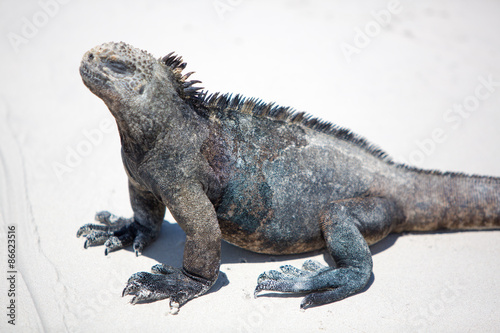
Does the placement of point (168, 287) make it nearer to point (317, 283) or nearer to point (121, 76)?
point (317, 283)

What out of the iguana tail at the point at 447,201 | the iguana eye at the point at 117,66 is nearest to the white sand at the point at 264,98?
the iguana tail at the point at 447,201

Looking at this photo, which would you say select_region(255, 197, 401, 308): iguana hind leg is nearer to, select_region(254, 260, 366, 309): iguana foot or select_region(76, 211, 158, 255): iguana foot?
select_region(254, 260, 366, 309): iguana foot

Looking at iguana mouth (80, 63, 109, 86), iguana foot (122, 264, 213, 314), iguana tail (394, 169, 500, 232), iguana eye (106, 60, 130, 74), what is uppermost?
iguana eye (106, 60, 130, 74)

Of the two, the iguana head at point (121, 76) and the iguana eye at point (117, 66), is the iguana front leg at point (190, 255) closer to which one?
the iguana head at point (121, 76)

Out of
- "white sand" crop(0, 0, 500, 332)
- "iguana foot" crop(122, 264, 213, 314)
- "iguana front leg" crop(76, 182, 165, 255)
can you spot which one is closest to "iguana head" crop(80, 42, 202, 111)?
"iguana front leg" crop(76, 182, 165, 255)

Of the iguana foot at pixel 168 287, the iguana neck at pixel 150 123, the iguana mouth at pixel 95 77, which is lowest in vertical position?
the iguana foot at pixel 168 287

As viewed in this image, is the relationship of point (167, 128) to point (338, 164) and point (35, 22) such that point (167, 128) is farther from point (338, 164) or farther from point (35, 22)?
point (35, 22)

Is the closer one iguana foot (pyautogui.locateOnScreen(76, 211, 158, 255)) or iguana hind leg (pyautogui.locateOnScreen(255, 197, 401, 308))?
iguana hind leg (pyautogui.locateOnScreen(255, 197, 401, 308))
